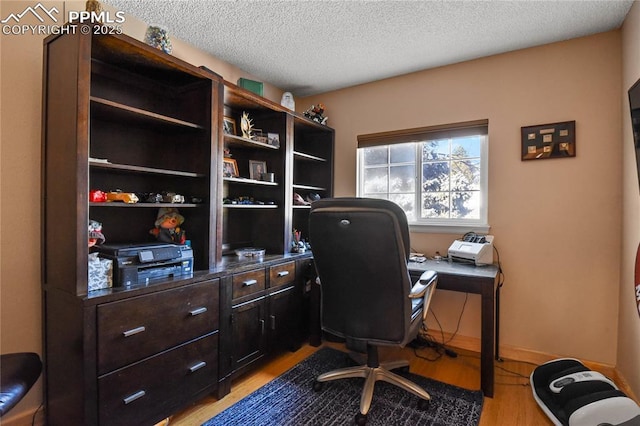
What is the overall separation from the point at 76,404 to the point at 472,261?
7.90 ft

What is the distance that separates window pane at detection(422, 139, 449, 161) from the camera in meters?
2.75

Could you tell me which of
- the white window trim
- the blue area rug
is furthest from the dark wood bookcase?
the white window trim

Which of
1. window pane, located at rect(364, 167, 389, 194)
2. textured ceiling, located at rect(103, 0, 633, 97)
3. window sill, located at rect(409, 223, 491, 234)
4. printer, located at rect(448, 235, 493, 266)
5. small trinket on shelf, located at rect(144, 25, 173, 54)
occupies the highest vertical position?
textured ceiling, located at rect(103, 0, 633, 97)

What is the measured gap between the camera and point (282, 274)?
2.33m

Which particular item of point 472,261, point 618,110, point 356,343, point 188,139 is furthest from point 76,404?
point 618,110

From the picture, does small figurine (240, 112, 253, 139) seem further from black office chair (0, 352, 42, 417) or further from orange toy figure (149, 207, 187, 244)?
black office chair (0, 352, 42, 417)

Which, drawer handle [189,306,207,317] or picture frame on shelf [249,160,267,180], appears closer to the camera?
drawer handle [189,306,207,317]

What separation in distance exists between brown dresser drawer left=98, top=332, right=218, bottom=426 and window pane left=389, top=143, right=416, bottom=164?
216cm

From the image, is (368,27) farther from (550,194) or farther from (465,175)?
(550,194)

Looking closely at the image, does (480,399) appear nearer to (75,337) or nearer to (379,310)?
(379,310)

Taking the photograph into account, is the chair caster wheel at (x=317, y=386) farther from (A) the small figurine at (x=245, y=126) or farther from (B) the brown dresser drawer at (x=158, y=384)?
(A) the small figurine at (x=245, y=126)

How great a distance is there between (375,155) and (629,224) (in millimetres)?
1899

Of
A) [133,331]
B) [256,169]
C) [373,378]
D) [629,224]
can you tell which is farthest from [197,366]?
[629,224]

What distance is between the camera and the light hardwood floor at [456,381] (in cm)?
170
